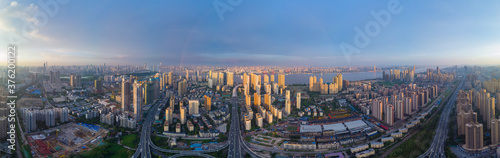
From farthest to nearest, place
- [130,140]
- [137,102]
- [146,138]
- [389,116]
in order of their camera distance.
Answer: [137,102] → [389,116] → [146,138] → [130,140]

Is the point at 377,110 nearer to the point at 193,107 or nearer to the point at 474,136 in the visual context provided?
the point at 474,136

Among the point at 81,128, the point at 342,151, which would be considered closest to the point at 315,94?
the point at 342,151

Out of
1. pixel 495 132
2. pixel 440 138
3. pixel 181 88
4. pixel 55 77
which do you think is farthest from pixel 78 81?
pixel 495 132

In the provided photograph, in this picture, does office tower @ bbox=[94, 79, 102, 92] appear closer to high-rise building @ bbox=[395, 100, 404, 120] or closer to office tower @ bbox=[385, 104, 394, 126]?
office tower @ bbox=[385, 104, 394, 126]

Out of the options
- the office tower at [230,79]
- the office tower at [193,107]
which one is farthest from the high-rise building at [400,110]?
the office tower at [230,79]

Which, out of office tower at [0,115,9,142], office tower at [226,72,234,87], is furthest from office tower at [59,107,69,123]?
office tower at [226,72,234,87]

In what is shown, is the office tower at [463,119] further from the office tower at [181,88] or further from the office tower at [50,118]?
the office tower at [181,88]
